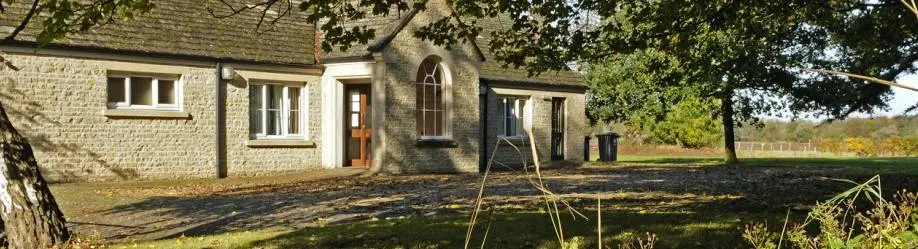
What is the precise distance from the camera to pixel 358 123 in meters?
22.0

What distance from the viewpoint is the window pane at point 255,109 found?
20.2m

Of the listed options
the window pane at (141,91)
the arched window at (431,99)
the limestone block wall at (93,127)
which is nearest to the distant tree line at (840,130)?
the arched window at (431,99)

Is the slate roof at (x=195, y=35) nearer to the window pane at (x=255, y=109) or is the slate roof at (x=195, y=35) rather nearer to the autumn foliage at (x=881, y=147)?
the window pane at (x=255, y=109)

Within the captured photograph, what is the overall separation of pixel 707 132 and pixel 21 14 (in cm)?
3674

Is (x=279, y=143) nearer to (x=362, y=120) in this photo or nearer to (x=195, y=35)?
(x=362, y=120)

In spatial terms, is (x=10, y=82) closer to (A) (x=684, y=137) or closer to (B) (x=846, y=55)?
(B) (x=846, y=55)

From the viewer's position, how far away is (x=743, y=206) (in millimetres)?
11742

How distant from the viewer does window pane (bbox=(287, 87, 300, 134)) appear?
69.1 ft

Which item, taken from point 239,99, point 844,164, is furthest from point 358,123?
point 844,164

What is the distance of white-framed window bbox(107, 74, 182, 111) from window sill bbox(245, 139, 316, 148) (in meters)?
1.99

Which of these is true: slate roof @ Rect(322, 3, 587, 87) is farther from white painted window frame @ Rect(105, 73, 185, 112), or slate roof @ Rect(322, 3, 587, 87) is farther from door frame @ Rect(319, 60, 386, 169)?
white painted window frame @ Rect(105, 73, 185, 112)

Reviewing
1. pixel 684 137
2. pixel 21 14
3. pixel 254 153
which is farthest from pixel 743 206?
pixel 684 137

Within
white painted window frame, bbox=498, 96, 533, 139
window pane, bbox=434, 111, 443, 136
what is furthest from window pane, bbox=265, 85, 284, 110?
white painted window frame, bbox=498, 96, 533, 139

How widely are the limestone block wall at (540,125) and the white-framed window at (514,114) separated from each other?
0.45ft
